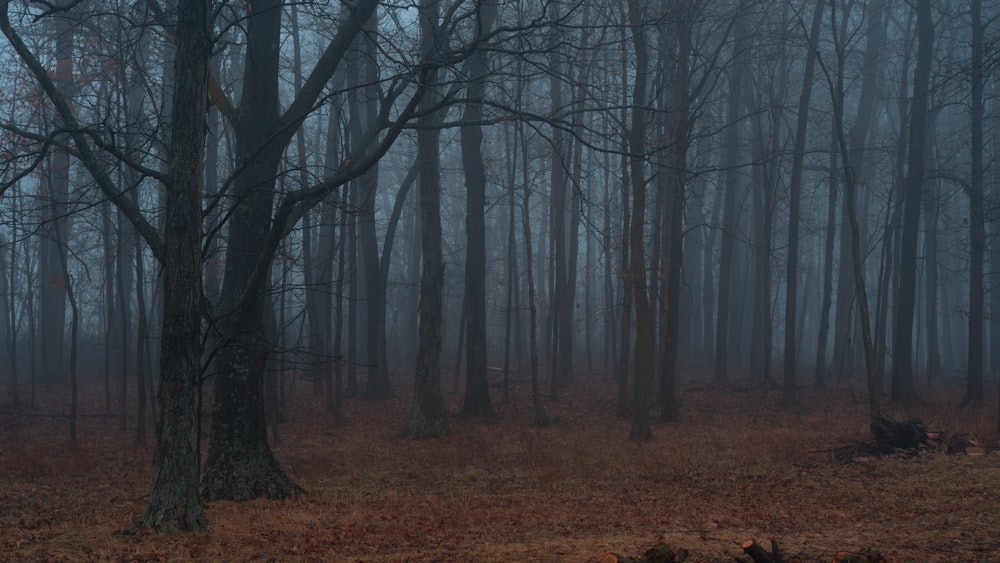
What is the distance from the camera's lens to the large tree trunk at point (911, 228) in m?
21.4

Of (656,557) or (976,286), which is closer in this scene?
(656,557)

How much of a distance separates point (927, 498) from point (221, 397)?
916cm

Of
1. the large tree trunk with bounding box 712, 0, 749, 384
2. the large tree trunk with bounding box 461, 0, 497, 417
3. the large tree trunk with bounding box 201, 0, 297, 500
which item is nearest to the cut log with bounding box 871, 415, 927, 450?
the large tree trunk with bounding box 461, 0, 497, 417

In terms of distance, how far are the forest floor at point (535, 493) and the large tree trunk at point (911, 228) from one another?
42.3 inches

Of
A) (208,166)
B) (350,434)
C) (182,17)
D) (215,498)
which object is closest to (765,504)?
(215,498)

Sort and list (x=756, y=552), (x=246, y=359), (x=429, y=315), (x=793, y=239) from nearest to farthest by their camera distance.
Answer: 1. (x=756, y=552)
2. (x=246, y=359)
3. (x=429, y=315)
4. (x=793, y=239)

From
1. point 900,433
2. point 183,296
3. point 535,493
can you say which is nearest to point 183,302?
point 183,296

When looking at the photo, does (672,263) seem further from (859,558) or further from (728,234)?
(859,558)

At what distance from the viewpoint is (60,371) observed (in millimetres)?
26156

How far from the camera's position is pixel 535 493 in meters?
11.7

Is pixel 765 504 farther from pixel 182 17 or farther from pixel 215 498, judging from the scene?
pixel 182 17

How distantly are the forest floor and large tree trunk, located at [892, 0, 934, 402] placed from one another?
42.3 inches

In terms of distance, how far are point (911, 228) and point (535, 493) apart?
15443 millimetres

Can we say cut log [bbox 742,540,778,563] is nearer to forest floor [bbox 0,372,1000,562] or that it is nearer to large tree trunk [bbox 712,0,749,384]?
forest floor [bbox 0,372,1000,562]
